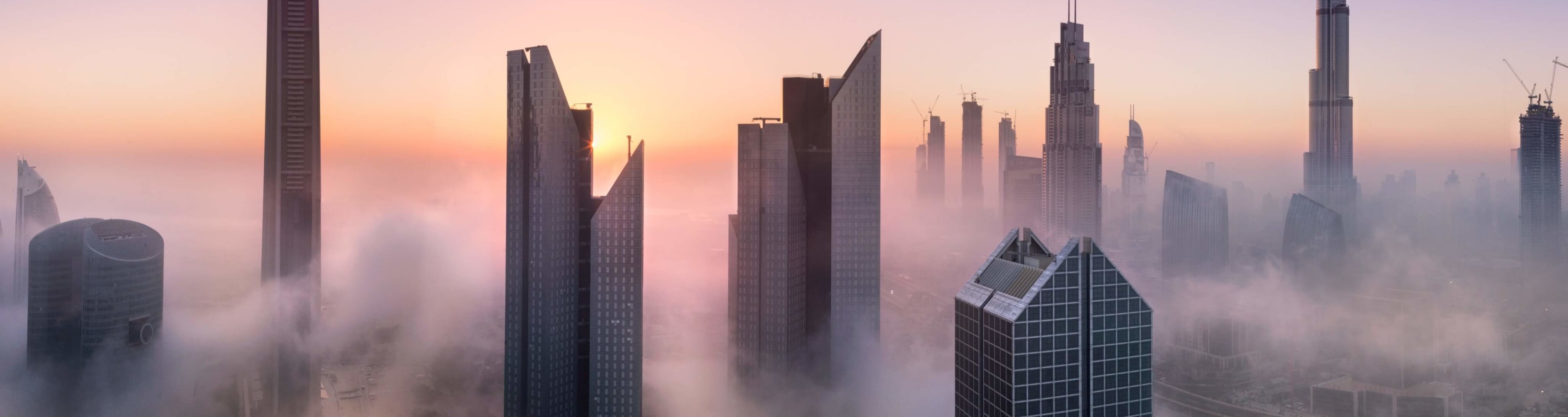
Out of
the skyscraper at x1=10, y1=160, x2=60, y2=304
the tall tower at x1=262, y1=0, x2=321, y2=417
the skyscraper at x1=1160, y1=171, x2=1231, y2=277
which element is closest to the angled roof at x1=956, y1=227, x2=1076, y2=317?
the tall tower at x1=262, y1=0, x2=321, y2=417

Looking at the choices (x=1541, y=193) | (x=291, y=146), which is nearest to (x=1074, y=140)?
(x=1541, y=193)

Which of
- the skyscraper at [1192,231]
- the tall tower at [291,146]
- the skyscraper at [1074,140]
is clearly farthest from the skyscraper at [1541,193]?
the tall tower at [291,146]

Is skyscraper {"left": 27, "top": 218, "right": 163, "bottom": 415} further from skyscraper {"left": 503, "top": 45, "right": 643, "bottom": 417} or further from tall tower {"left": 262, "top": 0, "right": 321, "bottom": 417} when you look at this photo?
skyscraper {"left": 503, "top": 45, "right": 643, "bottom": 417}

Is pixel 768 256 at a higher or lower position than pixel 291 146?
lower

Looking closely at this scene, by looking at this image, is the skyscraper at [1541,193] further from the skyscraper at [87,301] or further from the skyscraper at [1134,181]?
the skyscraper at [87,301]

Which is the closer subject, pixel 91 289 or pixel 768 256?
pixel 91 289

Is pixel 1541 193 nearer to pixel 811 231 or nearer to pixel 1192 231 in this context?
pixel 1192 231

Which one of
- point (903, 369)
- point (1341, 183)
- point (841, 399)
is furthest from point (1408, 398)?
point (841, 399)
